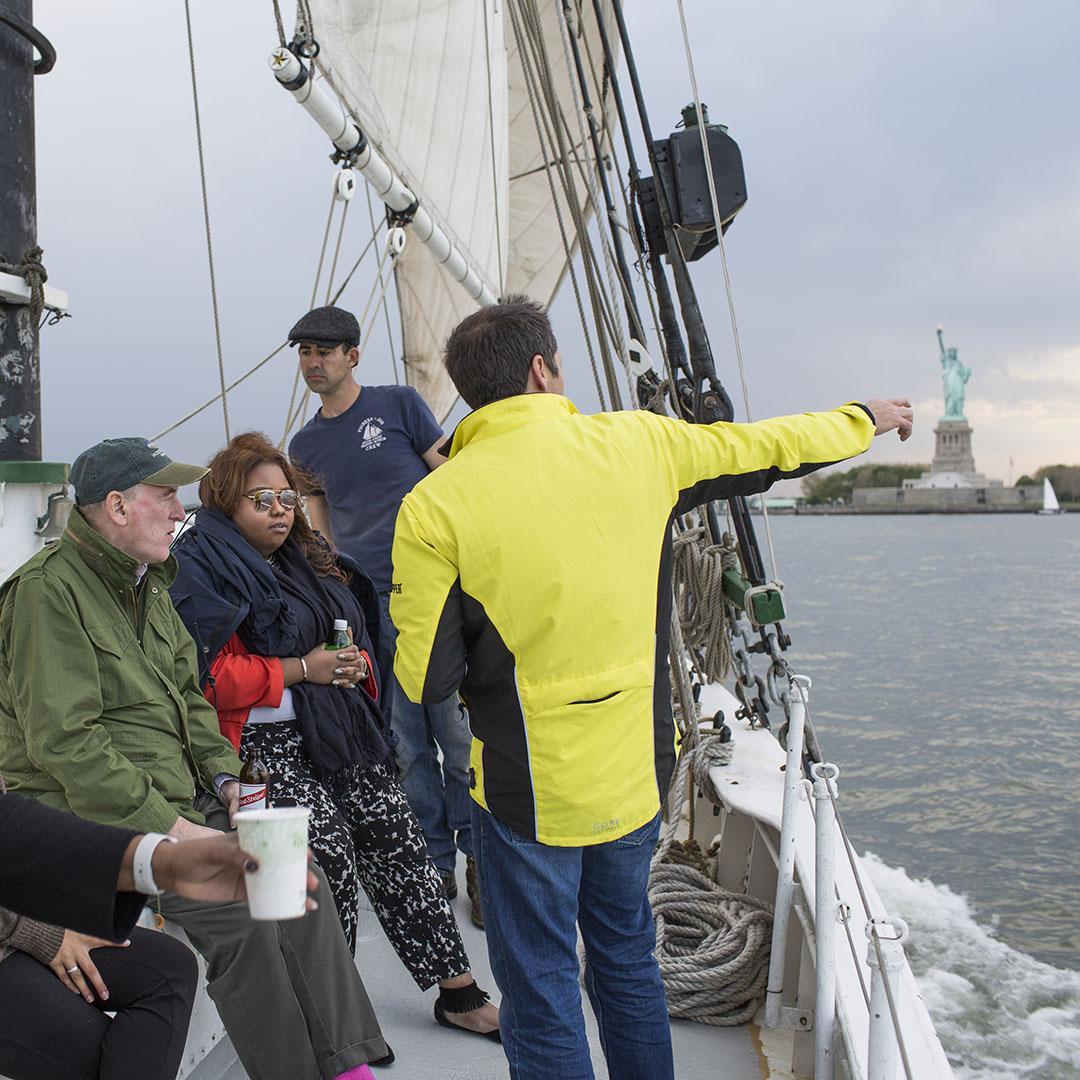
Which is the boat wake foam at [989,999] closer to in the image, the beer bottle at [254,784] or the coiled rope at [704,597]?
the coiled rope at [704,597]

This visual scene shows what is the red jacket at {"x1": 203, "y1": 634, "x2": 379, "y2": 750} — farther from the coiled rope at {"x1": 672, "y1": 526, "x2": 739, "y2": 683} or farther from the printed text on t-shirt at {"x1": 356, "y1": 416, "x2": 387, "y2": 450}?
the coiled rope at {"x1": 672, "y1": 526, "x2": 739, "y2": 683}

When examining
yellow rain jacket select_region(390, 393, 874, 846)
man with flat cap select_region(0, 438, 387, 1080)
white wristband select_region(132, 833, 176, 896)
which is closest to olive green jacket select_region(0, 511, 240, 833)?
man with flat cap select_region(0, 438, 387, 1080)

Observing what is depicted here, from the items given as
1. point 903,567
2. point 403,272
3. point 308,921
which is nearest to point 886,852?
point 403,272

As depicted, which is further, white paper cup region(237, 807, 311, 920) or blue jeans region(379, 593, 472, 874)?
blue jeans region(379, 593, 472, 874)

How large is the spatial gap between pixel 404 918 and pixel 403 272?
4.61m

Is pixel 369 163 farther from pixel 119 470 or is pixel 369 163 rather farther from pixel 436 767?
pixel 119 470

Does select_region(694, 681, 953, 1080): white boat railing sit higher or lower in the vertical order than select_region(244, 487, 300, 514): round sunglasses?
lower

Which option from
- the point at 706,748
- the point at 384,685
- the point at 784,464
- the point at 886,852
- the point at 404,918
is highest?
the point at 784,464

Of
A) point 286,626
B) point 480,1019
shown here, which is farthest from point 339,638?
point 480,1019

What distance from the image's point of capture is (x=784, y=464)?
1619 millimetres

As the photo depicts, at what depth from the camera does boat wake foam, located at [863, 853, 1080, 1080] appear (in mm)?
4273

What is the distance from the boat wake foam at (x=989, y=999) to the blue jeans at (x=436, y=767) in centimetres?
249

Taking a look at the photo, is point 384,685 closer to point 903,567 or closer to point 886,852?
point 886,852

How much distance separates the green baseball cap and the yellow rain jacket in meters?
0.63
